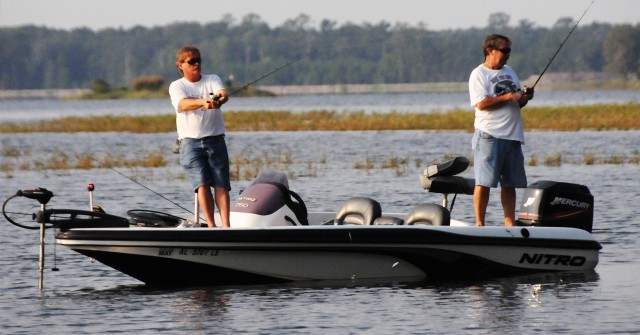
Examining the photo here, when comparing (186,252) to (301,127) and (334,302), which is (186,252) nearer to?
(334,302)

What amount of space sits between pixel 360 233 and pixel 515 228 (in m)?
1.33

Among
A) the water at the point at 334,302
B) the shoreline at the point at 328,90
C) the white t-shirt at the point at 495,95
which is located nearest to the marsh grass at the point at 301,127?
the water at the point at 334,302

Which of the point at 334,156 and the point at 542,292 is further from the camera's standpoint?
the point at 334,156

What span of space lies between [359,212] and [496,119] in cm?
141

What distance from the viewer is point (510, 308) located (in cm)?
1058

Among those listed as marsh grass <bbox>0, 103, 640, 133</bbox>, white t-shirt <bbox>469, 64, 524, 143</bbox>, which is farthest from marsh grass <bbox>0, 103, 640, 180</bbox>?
white t-shirt <bbox>469, 64, 524, 143</bbox>

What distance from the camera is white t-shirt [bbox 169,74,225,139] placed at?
11.4 meters

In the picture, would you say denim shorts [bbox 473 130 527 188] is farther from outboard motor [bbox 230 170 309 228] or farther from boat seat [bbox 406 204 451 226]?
outboard motor [bbox 230 170 309 228]

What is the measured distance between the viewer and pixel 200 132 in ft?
37.6

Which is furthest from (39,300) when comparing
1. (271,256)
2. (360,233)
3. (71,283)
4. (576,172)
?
(576,172)

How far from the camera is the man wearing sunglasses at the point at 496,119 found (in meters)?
11.5

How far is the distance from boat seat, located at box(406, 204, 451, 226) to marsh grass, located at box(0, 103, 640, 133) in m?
28.1

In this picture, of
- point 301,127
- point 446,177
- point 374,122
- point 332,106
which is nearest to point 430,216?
point 446,177

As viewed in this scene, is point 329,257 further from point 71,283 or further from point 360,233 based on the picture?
point 71,283
